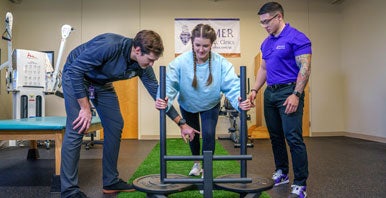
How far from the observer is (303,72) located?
193cm

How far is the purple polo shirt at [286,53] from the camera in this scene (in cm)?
198

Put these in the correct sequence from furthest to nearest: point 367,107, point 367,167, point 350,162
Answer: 1. point 367,107
2. point 350,162
3. point 367,167

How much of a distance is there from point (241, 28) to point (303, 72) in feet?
15.2

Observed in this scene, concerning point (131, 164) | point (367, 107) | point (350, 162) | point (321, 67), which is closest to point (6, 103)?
point (131, 164)

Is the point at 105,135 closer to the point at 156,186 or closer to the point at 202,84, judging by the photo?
the point at 156,186

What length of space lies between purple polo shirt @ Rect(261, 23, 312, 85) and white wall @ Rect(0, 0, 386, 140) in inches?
164

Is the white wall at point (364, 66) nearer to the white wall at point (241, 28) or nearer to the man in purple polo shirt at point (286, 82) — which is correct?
the white wall at point (241, 28)

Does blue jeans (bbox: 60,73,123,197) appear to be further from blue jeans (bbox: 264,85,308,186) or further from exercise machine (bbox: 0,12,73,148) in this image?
exercise machine (bbox: 0,12,73,148)

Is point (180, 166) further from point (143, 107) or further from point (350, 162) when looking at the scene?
point (143, 107)

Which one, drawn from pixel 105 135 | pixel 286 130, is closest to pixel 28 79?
pixel 105 135

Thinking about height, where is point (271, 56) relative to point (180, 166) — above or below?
above

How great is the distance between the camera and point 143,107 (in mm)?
6262

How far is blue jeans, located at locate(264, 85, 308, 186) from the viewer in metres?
1.96

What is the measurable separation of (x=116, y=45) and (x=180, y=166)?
1.65m
